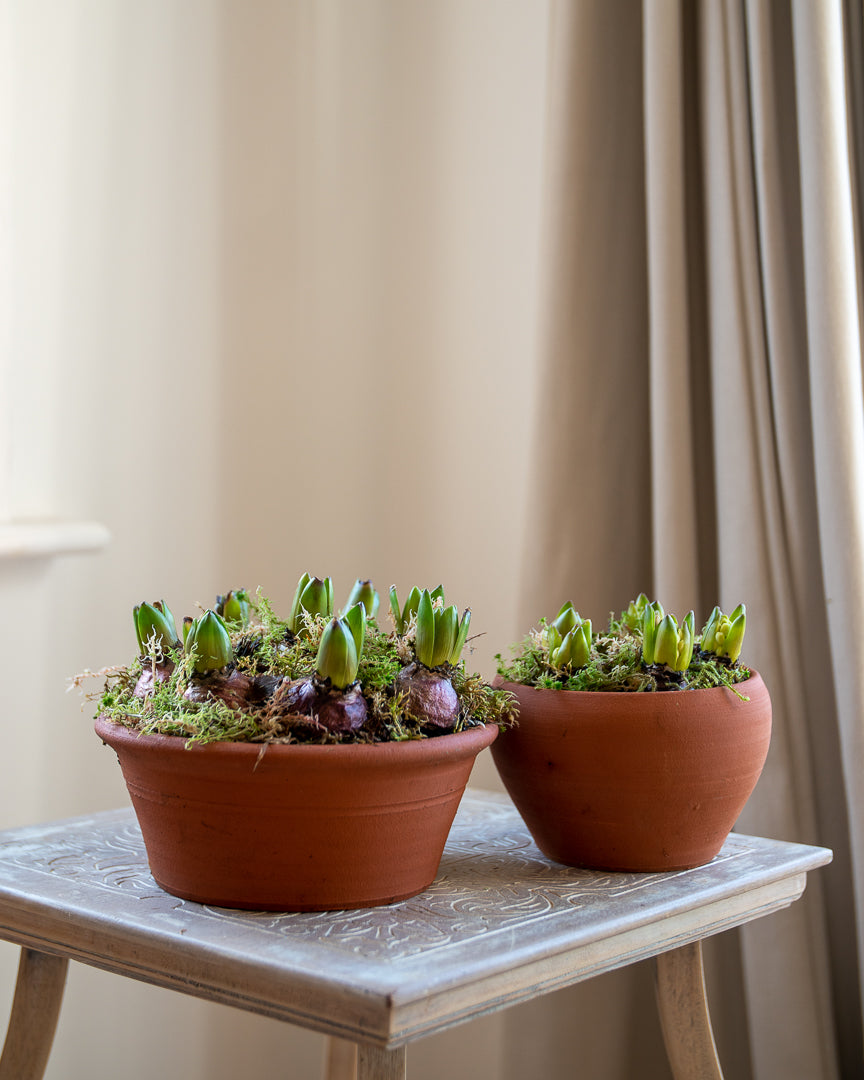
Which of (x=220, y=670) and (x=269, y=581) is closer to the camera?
(x=220, y=670)

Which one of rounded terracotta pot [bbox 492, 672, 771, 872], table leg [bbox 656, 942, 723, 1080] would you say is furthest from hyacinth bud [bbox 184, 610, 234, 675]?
table leg [bbox 656, 942, 723, 1080]

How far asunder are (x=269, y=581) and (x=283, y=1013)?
1.04 metres

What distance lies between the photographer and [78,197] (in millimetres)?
1292

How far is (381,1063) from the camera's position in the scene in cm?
57

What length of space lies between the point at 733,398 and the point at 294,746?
30.0 inches

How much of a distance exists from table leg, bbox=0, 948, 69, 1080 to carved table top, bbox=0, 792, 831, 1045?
104 millimetres

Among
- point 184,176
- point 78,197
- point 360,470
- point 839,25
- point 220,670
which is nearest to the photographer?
point 220,670

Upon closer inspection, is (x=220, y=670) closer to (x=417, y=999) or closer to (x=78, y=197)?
(x=417, y=999)

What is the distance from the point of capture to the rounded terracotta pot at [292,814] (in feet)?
1.97

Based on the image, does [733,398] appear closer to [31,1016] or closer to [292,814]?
[292,814]

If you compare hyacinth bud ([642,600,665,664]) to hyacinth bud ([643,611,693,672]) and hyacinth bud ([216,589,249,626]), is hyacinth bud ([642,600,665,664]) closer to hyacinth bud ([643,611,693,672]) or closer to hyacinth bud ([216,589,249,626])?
hyacinth bud ([643,611,693,672])

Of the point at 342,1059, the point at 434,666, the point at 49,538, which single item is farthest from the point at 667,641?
the point at 49,538

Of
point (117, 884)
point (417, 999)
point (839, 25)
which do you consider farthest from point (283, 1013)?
point (839, 25)

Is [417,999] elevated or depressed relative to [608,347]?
depressed
